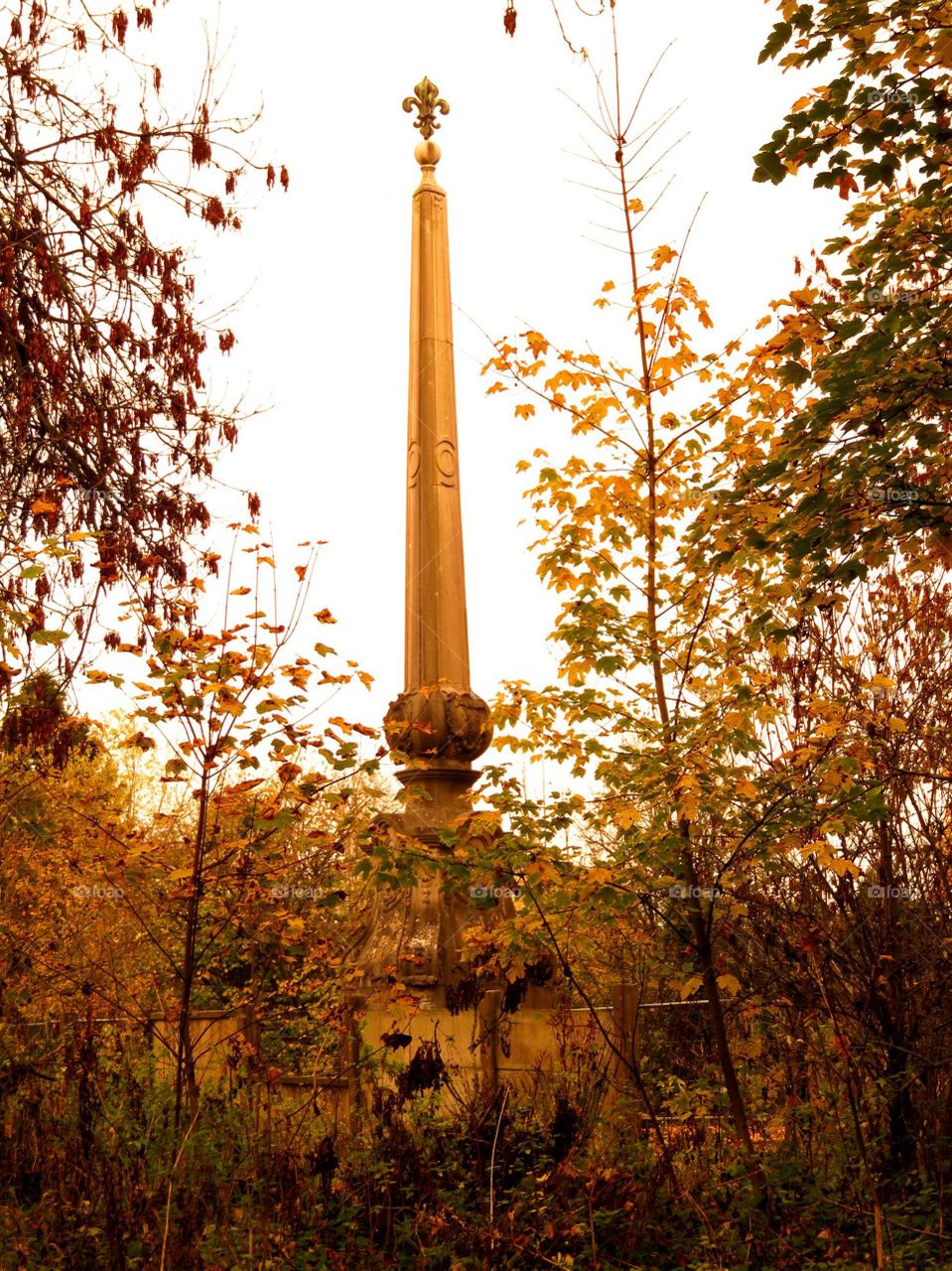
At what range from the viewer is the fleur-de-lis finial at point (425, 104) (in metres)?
10.7

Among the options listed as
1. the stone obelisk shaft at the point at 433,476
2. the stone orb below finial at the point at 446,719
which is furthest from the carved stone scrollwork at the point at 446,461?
the stone orb below finial at the point at 446,719

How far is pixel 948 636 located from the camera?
6984mm

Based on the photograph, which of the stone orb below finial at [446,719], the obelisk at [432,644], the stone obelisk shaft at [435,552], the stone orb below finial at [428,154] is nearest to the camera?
the obelisk at [432,644]

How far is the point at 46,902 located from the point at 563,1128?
9.72m

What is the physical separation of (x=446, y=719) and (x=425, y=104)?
586 cm

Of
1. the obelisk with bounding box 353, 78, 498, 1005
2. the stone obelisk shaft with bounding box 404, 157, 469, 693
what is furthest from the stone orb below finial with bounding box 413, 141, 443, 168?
the stone obelisk shaft with bounding box 404, 157, 469, 693

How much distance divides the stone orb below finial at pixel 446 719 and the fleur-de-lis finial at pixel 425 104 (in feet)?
17.6

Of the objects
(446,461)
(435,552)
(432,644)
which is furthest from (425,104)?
(432,644)

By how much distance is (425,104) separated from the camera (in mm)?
10742

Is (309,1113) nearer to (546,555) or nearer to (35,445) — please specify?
(546,555)

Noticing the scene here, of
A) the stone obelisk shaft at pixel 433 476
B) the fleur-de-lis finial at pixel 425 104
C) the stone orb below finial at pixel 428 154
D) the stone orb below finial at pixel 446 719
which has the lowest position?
the stone orb below finial at pixel 446 719

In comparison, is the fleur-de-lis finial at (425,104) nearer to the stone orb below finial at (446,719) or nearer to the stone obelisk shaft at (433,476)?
the stone obelisk shaft at (433,476)

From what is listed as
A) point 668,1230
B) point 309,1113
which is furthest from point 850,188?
point 309,1113

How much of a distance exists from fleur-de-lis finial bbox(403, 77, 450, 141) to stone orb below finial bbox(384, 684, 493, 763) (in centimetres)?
536
